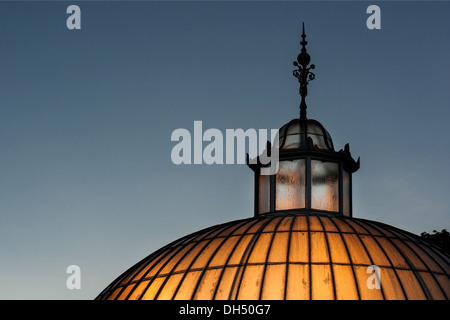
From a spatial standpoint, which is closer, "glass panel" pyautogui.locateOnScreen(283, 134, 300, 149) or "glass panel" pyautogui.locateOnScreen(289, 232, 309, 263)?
"glass panel" pyautogui.locateOnScreen(289, 232, 309, 263)

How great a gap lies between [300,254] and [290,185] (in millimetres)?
6568

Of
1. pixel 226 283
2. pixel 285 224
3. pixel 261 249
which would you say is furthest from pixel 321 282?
pixel 285 224

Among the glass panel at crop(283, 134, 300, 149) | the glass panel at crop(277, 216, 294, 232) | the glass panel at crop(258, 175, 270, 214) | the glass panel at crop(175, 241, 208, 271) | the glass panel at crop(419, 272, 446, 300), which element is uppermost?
the glass panel at crop(283, 134, 300, 149)

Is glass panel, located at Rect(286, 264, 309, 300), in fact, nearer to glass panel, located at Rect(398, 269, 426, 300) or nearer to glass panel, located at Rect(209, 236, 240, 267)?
glass panel, located at Rect(209, 236, 240, 267)

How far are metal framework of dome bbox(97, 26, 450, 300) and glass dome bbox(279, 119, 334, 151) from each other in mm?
47

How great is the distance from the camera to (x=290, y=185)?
115ft

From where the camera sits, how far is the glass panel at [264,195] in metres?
35.6

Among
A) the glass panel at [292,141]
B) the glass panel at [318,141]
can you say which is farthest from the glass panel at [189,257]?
the glass panel at [318,141]

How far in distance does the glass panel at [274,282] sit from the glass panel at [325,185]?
6884 mm

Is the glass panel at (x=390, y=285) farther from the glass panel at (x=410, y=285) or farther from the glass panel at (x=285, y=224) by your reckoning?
the glass panel at (x=285, y=224)

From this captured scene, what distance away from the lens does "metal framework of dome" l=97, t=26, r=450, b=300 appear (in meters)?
27.7

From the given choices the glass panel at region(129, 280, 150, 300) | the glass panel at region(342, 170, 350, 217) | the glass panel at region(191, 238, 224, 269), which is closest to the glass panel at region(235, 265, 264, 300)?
the glass panel at region(191, 238, 224, 269)

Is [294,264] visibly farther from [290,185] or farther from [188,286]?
[290,185]
